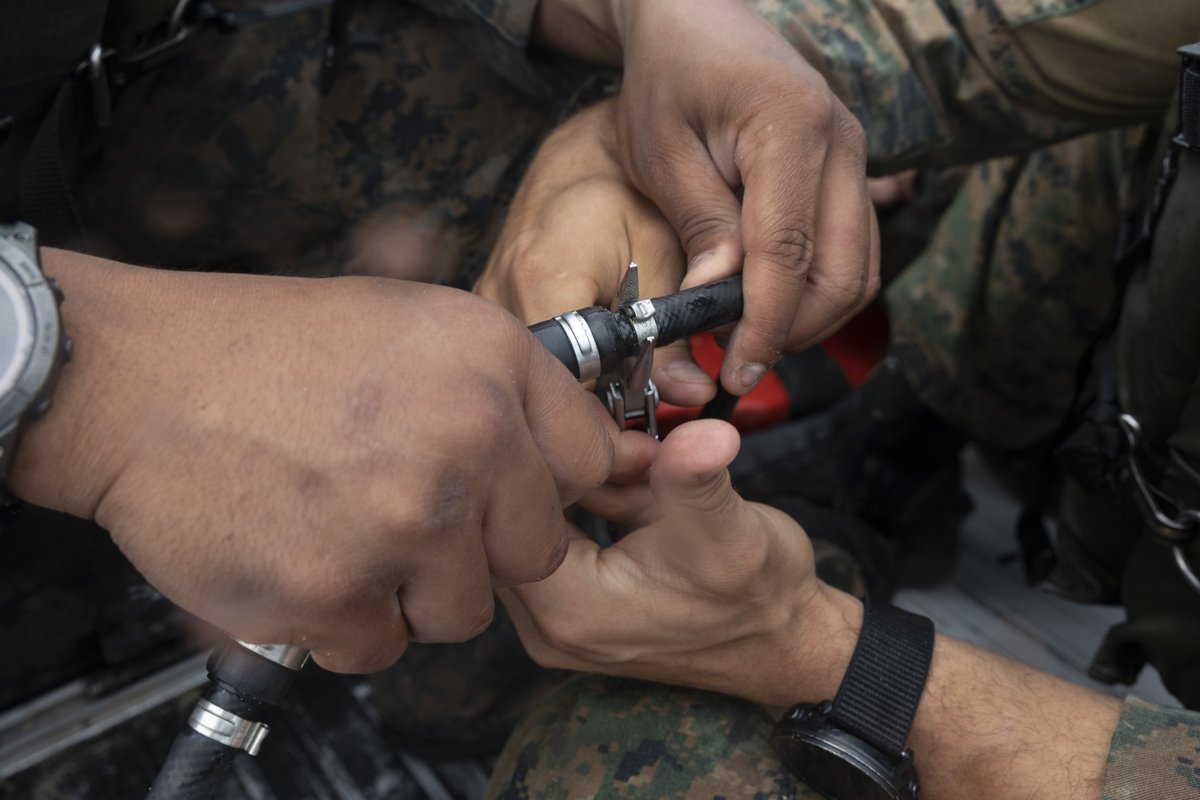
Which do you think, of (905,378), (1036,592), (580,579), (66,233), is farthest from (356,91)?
(1036,592)

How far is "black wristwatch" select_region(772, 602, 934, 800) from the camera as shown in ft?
2.97

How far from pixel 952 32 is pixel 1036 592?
1.09 metres

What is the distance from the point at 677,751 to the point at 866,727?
0.19m

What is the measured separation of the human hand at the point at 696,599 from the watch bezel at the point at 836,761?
68mm

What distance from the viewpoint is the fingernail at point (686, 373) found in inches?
39.3

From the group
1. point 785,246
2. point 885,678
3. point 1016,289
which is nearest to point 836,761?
point 885,678

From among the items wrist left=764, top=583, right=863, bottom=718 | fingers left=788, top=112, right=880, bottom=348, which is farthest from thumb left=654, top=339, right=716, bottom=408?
→ wrist left=764, top=583, right=863, bottom=718

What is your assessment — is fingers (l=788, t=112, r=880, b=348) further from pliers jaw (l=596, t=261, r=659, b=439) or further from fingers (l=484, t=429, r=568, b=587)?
fingers (l=484, t=429, r=568, b=587)

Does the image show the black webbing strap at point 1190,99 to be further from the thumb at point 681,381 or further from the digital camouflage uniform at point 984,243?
the thumb at point 681,381

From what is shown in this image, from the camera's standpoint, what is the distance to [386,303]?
723mm

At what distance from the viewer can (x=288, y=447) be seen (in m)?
0.67

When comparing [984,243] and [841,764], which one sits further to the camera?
[984,243]

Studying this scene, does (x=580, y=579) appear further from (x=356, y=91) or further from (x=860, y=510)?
(x=860, y=510)

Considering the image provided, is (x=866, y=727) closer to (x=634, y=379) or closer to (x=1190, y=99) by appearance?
(x=634, y=379)
